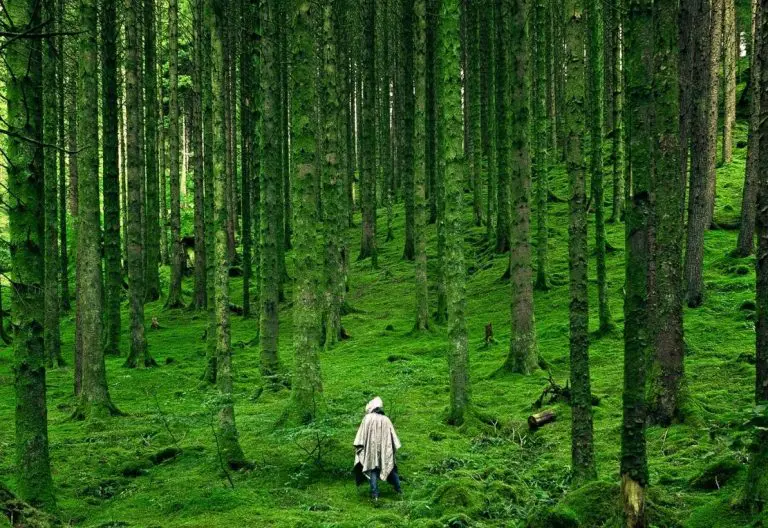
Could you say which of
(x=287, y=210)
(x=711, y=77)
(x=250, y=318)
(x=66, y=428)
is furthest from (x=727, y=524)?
(x=287, y=210)

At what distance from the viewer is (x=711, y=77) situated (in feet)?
65.6

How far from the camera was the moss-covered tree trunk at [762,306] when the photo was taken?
5227 millimetres

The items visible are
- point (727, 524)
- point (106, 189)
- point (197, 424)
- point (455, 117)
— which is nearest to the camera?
point (727, 524)

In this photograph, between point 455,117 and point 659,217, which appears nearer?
point 659,217

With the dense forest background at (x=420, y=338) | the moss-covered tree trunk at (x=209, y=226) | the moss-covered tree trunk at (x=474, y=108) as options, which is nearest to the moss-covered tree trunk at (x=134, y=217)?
the dense forest background at (x=420, y=338)

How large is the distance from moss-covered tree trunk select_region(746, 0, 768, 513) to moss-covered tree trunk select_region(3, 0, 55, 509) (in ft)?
22.4

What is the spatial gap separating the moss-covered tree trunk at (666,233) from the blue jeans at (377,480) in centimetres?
383

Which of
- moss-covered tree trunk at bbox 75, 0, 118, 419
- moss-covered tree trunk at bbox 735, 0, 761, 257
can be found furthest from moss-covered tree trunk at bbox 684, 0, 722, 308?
moss-covered tree trunk at bbox 75, 0, 118, 419

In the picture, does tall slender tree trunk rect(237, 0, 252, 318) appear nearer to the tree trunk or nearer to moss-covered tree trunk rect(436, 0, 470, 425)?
the tree trunk

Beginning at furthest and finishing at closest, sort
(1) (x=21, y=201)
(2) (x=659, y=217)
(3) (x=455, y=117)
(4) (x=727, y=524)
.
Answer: (3) (x=455, y=117) → (2) (x=659, y=217) → (1) (x=21, y=201) → (4) (x=727, y=524)

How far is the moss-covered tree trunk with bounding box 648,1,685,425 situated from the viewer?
816cm

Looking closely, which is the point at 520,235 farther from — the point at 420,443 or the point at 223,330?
the point at 223,330

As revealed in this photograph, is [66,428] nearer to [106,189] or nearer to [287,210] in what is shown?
[106,189]

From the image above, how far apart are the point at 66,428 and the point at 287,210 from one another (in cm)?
2228
